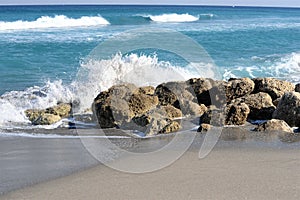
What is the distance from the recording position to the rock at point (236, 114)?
614 centimetres

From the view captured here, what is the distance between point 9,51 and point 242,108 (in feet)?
38.7

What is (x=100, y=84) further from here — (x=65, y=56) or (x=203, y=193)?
(x=65, y=56)

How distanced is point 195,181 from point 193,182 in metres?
0.03

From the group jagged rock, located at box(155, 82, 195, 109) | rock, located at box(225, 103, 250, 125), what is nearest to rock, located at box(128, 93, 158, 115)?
jagged rock, located at box(155, 82, 195, 109)

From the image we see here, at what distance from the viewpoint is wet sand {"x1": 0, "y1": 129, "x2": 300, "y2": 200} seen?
380 centimetres

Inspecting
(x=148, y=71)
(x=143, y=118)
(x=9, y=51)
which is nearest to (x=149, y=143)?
(x=143, y=118)

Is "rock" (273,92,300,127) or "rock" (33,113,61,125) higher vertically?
"rock" (273,92,300,127)

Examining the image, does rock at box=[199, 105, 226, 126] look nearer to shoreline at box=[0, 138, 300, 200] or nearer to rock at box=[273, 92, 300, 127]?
rock at box=[273, 92, 300, 127]

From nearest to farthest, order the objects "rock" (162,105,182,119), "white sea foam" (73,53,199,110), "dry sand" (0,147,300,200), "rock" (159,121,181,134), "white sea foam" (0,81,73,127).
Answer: "dry sand" (0,147,300,200), "rock" (159,121,181,134), "rock" (162,105,182,119), "white sea foam" (0,81,73,127), "white sea foam" (73,53,199,110)

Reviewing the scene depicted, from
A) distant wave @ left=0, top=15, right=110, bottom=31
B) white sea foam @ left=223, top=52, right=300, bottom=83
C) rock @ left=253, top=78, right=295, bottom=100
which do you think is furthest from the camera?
distant wave @ left=0, top=15, right=110, bottom=31

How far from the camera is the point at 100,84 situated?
864 centimetres

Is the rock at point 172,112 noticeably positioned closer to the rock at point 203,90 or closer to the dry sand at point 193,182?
the rock at point 203,90

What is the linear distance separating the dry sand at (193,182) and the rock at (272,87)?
2769 millimetres

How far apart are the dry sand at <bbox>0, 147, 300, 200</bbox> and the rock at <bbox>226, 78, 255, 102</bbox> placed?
8.75 feet
